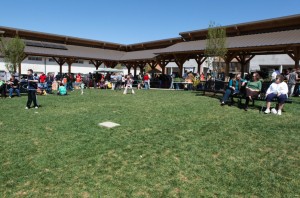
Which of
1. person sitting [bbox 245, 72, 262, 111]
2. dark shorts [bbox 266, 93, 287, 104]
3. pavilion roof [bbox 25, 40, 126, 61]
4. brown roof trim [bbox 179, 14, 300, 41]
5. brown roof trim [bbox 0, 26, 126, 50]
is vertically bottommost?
dark shorts [bbox 266, 93, 287, 104]

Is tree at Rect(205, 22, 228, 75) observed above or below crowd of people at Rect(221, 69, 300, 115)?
above

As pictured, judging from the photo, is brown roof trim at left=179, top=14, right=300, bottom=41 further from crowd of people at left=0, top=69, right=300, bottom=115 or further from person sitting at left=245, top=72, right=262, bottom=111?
person sitting at left=245, top=72, right=262, bottom=111

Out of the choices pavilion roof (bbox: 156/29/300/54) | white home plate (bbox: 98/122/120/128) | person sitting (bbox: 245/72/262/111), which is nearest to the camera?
white home plate (bbox: 98/122/120/128)

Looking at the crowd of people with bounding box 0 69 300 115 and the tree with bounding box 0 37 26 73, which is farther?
the tree with bounding box 0 37 26 73

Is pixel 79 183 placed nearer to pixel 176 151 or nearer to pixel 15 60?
pixel 176 151

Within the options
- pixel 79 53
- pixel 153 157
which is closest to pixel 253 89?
pixel 153 157

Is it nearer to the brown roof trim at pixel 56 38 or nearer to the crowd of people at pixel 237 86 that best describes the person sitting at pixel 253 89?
the crowd of people at pixel 237 86

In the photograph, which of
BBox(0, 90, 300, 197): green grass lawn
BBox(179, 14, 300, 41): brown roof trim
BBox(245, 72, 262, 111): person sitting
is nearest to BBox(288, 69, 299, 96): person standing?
BBox(245, 72, 262, 111): person sitting

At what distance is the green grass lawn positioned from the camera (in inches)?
151

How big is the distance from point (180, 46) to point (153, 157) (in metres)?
20.7

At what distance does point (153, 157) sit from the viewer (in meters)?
4.79

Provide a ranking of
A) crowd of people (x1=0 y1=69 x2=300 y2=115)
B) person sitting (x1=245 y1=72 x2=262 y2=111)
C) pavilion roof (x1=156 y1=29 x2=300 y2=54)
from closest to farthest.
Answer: crowd of people (x1=0 y1=69 x2=300 y2=115) → person sitting (x1=245 y1=72 x2=262 y2=111) → pavilion roof (x1=156 y1=29 x2=300 y2=54)

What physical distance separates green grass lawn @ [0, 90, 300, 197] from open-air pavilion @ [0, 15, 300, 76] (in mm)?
11230

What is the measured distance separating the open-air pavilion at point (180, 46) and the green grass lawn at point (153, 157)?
11230 mm
